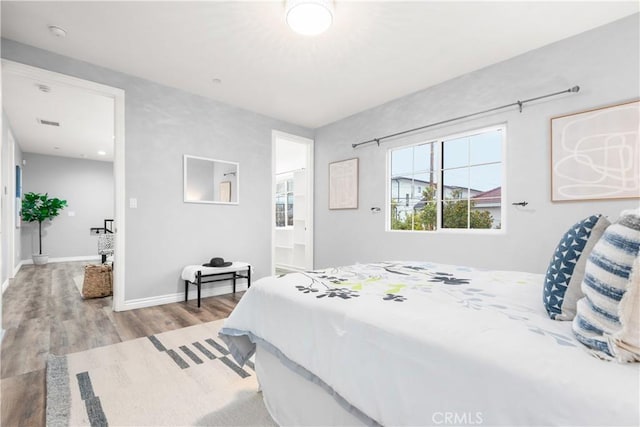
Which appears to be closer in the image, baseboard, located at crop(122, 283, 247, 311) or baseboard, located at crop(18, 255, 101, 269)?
baseboard, located at crop(122, 283, 247, 311)

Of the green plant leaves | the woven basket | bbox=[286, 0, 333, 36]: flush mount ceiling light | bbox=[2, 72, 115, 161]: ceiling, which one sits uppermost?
bbox=[2, 72, 115, 161]: ceiling

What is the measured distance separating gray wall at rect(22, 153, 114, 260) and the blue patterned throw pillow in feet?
29.9

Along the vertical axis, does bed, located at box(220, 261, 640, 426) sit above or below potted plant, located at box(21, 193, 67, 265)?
below

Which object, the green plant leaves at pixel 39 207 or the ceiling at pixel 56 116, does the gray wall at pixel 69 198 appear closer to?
the green plant leaves at pixel 39 207

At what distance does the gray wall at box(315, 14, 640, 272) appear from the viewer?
238 cm

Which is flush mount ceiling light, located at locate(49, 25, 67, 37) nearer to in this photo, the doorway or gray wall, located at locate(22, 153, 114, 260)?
the doorway

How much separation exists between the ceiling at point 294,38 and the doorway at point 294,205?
64.9 inches

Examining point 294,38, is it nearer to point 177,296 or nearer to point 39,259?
point 177,296

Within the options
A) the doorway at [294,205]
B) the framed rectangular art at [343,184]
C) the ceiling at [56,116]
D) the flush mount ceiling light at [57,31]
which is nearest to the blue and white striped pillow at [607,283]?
the framed rectangular art at [343,184]

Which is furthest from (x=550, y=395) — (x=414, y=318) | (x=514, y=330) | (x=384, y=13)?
(x=384, y=13)

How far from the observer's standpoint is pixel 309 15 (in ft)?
6.92

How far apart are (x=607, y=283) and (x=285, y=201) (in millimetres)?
6102

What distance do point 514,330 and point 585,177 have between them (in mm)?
2304

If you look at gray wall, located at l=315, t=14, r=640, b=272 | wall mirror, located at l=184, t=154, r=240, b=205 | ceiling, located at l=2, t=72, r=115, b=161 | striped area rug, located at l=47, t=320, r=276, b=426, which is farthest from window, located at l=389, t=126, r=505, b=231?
ceiling, located at l=2, t=72, r=115, b=161
